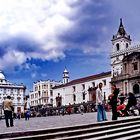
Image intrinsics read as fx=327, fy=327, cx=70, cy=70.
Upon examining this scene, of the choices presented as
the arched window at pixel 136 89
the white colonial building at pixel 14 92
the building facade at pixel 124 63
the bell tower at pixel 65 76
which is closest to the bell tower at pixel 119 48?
the building facade at pixel 124 63

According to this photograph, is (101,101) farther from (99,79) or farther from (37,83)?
(37,83)

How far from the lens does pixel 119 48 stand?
262ft

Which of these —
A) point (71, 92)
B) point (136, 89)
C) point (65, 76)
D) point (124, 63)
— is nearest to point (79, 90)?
point (71, 92)

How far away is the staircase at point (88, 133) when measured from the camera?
29.3ft

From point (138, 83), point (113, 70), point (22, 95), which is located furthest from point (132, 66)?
point (22, 95)

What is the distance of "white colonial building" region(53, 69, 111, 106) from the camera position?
81.7 metres

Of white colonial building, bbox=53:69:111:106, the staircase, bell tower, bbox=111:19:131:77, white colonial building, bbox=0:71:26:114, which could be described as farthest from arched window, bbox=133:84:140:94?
the staircase

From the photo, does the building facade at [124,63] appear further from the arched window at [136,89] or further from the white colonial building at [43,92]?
the white colonial building at [43,92]

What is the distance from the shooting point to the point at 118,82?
71.7 metres

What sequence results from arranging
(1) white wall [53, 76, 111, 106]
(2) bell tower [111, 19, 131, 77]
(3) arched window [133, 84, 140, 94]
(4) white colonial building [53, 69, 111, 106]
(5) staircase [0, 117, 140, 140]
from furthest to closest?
(1) white wall [53, 76, 111, 106] < (4) white colonial building [53, 69, 111, 106] < (2) bell tower [111, 19, 131, 77] < (3) arched window [133, 84, 140, 94] < (5) staircase [0, 117, 140, 140]

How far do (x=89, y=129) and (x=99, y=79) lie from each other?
73.8 m

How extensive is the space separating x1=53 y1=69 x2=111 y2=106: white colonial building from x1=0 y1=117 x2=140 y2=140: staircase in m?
68.4

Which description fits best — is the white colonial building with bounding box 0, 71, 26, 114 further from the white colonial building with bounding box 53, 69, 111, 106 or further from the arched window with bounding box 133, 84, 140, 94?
the arched window with bounding box 133, 84, 140, 94

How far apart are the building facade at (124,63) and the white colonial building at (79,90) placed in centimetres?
460
